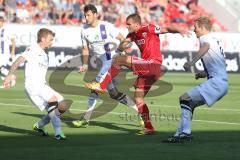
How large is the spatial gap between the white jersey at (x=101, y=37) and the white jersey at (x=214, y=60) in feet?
12.8

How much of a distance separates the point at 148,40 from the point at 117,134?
1.96 m

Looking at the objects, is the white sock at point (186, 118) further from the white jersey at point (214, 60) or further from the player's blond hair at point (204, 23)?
the player's blond hair at point (204, 23)

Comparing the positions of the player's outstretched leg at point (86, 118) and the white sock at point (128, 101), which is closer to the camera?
the player's outstretched leg at point (86, 118)

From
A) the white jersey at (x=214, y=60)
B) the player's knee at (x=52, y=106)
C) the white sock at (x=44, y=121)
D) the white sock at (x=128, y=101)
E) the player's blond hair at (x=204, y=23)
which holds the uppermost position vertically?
the player's blond hair at (x=204, y=23)

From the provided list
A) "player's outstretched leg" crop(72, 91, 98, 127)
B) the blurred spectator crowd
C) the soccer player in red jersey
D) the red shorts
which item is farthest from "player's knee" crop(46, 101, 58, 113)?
the blurred spectator crowd

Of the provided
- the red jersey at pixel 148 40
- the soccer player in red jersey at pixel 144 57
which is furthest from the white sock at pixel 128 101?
the red jersey at pixel 148 40

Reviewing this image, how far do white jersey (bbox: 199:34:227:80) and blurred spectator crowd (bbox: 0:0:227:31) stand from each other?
89.0 feet

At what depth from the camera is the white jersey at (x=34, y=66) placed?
1458cm

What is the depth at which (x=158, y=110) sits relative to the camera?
20.3 meters

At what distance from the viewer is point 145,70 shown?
1577cm

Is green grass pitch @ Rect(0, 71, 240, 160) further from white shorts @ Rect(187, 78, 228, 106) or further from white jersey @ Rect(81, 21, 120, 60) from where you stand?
white jersey @ Rect(81, 21, 120, 60)

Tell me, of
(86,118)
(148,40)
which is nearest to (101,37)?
(86,118)

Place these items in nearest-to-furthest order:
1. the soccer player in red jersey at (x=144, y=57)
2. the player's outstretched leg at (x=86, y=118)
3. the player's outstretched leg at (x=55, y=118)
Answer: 1. the player's outstretched leg at (x=55, y=118)
2. the soccer player in red jersey at (x=144, y=57)
3. the player's outstretched leg at (x=86, y=118)

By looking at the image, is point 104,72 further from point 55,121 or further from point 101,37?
point 55,121
